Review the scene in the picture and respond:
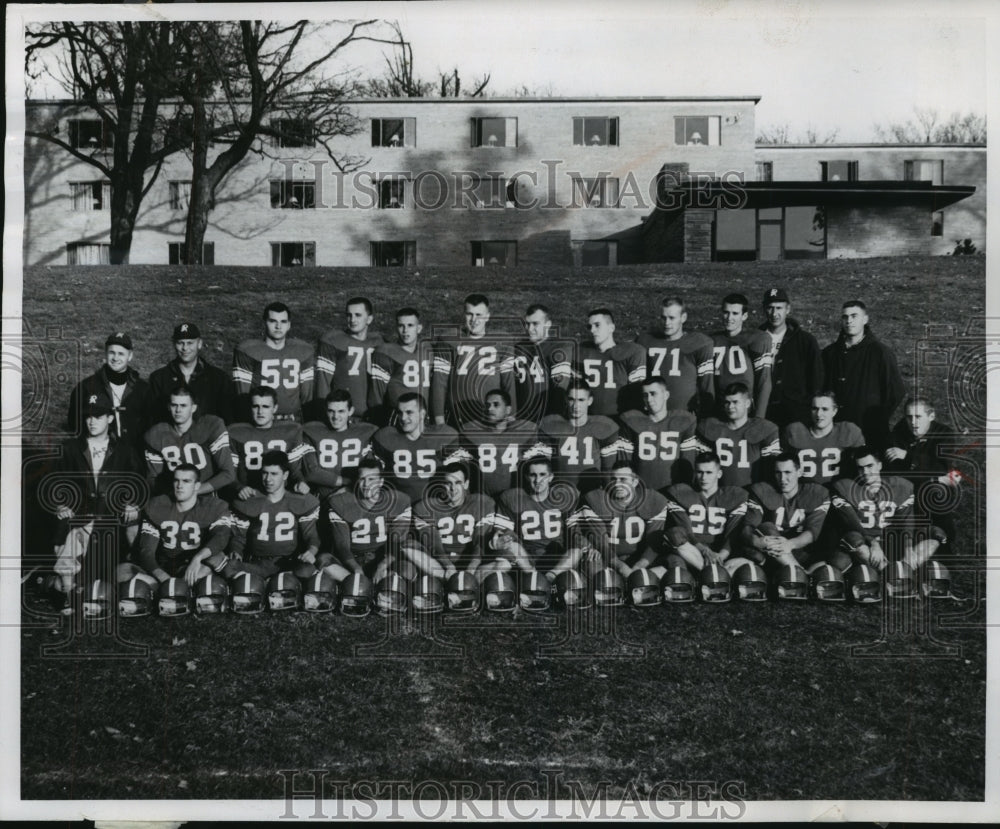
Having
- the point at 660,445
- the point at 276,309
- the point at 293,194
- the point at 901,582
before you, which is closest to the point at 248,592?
the point at 276,309

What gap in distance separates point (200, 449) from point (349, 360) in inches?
26.1

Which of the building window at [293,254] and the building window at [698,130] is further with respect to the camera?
the building window at [293,254]

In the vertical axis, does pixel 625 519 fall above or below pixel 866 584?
above

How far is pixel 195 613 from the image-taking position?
12.4 feet

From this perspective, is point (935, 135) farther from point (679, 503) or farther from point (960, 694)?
point (960, 694)

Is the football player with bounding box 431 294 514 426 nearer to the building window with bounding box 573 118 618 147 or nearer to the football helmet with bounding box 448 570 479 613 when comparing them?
the football helmet with bounding box 448 570 479 613

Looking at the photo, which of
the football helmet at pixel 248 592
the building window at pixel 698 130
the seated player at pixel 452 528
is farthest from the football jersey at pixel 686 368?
the football helmet at pixel 248 592

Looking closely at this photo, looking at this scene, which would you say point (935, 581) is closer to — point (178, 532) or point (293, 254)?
point (293, 254)

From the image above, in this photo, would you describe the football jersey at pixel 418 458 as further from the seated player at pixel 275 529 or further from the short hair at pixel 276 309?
the short hair at pixel 276 309

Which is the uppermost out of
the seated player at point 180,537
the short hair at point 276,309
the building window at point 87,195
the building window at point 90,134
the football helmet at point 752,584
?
the building window at point 90,134

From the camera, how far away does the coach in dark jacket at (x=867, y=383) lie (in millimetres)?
3777

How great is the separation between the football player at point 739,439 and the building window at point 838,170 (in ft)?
2.86

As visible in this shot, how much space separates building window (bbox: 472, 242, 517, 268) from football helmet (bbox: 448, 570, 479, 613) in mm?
1182

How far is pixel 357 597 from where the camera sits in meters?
3.78
